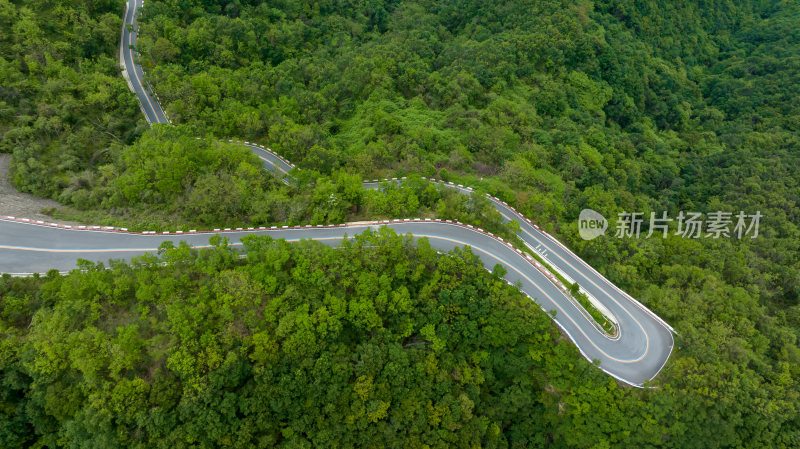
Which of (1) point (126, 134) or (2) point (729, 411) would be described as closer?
(2) point (729, 411)

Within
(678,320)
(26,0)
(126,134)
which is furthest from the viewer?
(26,0)

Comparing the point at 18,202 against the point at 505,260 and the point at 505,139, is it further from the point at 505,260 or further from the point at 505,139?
the point at 505,139

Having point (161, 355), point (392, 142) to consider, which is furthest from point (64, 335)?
point (392, 142)

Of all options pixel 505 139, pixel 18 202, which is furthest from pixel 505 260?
pixel 18 202

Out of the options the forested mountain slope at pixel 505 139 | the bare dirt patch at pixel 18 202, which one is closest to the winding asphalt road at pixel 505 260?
the bare dirt patch at pixel 18 202

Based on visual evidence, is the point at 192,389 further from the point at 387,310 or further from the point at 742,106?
the point at 742,106
